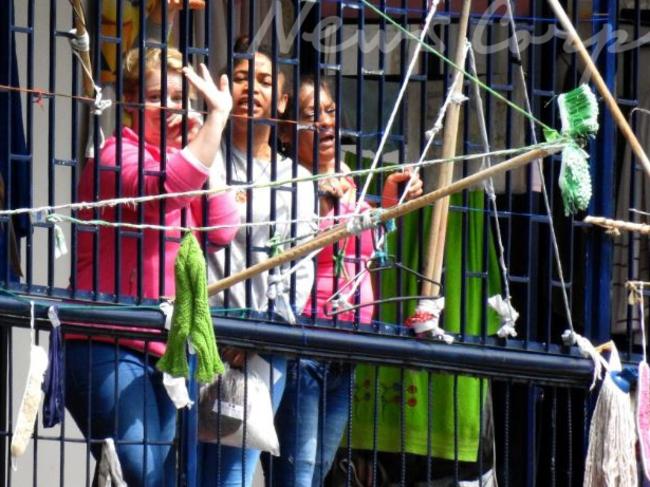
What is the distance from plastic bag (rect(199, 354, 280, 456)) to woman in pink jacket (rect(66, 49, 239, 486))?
195mm

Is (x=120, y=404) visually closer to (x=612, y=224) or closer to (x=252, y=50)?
(x=252, y=50)

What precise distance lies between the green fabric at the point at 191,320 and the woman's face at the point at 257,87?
0.93m

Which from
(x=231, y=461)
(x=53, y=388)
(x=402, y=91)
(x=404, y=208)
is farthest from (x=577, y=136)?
(x=53, y=388)

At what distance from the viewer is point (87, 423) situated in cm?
618

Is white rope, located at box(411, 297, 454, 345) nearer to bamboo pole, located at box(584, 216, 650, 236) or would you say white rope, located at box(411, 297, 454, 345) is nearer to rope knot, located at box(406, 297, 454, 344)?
rope knot, located at box(406, 297, 454, 344)

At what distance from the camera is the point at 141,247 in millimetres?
6277

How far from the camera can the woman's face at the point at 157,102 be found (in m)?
6.45

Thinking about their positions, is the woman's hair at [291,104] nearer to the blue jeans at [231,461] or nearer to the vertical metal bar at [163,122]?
the vertical metal bar at [163,122]

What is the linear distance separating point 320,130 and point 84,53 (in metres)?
0.99

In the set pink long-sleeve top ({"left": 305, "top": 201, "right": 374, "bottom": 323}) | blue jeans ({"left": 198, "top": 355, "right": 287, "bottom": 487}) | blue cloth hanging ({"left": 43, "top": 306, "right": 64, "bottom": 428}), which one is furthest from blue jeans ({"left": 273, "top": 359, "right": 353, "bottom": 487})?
blue cloth hanging ({"left": 43, "top": 306, "right": 64, "bottom": 428})

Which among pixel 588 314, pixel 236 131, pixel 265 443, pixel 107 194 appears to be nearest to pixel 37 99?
pixel 107 194

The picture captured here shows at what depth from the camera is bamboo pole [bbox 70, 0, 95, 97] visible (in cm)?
605

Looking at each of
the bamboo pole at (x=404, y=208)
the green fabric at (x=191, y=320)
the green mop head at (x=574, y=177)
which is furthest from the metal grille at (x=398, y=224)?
the green mop head at (x=574, y=177)

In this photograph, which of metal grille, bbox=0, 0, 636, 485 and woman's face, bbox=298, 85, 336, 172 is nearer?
metal grille, bbox=0, 0, 636, 485
